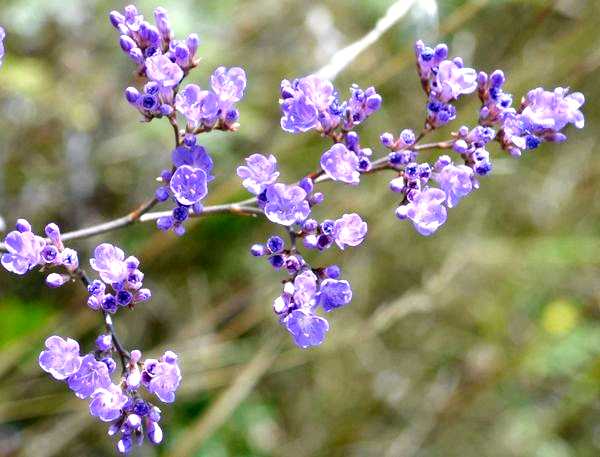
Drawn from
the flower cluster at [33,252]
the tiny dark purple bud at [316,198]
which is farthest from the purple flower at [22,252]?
the tiny dark purple bud at [316,198]

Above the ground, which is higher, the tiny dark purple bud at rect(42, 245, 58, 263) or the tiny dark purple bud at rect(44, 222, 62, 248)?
the tiny dark purple bud at rect(44, 222, 62, 248)

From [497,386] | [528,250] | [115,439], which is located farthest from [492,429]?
[115,439]

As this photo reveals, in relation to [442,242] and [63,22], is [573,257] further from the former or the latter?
[63,22]

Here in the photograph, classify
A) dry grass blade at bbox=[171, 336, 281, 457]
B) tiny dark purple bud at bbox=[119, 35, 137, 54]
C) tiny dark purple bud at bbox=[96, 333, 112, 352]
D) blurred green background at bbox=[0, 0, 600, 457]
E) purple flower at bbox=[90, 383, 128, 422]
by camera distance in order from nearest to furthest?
purple flower at bbox=[90, 383, 128, 422] → tiny dark purple bud at bbox=[96, 333, 112, 352] → tiny dark purple bud at bbox=[119, 35, 137, 54] → dry grass blade at bbox=[171, 336, 281, 457] → blurred green background at bbox=[0, 0, 600, 457]

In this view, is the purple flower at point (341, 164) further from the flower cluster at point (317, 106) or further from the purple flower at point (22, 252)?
the purple flower at point (22, 252)

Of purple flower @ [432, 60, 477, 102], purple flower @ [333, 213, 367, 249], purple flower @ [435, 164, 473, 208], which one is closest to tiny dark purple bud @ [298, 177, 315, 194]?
purple flower @ [333, 213, 367, 249]

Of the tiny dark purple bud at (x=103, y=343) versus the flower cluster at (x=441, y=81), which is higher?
the flower cluster at (x=441, y=81)

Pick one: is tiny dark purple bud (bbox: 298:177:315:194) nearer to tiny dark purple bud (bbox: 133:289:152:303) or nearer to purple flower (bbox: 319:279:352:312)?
purple flower (bbox: 319:279:352:312)
